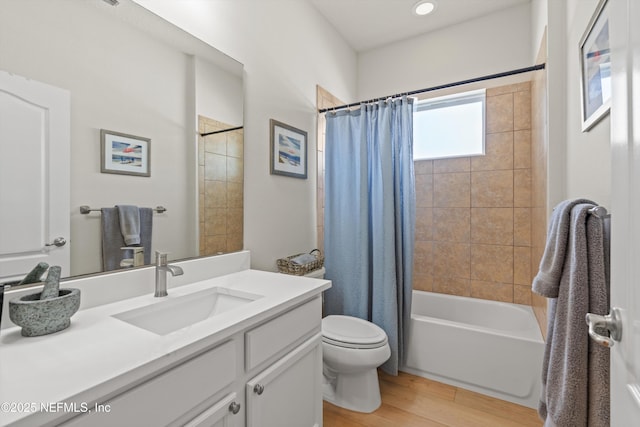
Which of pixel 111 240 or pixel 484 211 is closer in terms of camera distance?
pixel 111 240

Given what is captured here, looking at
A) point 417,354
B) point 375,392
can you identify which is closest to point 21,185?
point 375,392

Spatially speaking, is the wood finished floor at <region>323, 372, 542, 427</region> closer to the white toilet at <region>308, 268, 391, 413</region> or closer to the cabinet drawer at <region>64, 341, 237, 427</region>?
the white toilet at <region>308, 268, 391, 413</region>

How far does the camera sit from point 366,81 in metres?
2.99

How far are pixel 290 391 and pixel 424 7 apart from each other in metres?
2.75

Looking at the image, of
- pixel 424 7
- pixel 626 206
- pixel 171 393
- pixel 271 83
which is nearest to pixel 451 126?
pixel 424 7

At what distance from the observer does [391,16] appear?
2.42 meters

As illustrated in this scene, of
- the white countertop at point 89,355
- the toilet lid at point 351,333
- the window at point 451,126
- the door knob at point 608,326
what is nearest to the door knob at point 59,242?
the white countertop at point 89,355

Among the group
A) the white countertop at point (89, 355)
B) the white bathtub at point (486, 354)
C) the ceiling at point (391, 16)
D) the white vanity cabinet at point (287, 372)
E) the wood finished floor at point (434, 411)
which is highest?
the ceiling at point (391, 16)

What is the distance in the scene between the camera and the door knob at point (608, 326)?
1.89 ft

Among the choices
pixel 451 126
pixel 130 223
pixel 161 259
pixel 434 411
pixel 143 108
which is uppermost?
pixel 451 126

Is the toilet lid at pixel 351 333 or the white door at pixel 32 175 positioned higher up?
the white door at pixel 32 175

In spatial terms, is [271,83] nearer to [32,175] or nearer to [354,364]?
[32,175]

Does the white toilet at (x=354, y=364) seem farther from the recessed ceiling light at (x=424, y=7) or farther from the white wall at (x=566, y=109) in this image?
the recessed ceiling light at (x=424, y=7)

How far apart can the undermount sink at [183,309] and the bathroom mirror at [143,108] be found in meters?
0.24
